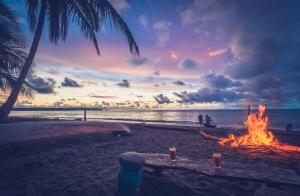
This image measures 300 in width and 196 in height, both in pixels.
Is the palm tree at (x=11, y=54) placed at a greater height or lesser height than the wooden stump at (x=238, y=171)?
greater

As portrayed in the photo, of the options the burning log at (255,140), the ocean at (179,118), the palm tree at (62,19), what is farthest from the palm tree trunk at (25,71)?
the ocean at (179,118)

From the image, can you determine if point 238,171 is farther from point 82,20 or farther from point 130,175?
point 82,20

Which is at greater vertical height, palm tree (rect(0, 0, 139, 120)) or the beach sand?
palm tree (rect(0, 0, 139, 120))

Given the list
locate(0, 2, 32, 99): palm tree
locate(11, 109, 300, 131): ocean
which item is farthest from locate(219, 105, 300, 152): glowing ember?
locate(11, 109, 300, 131): ocean

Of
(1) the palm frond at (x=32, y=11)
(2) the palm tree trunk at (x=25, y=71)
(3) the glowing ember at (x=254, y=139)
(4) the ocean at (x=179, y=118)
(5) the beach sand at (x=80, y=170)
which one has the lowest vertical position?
(4) the ocean at (x=179, y=118)

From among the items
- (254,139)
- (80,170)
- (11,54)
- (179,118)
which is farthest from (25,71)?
(179,118)

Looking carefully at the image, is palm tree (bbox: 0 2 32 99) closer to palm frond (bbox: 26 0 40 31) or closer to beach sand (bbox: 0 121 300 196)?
palm frond (bbox: 26 0 40 31)

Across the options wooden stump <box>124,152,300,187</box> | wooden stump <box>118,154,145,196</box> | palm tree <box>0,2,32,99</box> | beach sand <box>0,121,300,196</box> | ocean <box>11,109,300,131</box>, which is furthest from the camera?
ocean <box>11,109,300,131</box>

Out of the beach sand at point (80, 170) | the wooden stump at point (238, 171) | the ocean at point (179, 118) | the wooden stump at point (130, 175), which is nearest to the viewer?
the wooden stump at point (130, 175)

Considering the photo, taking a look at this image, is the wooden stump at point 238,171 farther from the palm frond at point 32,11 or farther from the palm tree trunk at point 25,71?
the palm frond at point 32,11

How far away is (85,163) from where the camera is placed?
6211 mm

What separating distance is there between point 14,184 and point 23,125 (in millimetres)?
5041

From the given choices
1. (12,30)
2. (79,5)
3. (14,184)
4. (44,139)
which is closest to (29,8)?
(12,30)

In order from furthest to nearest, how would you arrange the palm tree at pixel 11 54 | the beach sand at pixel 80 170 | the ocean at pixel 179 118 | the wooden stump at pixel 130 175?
the ocean at pixel 179 118 → the palm tree at pixel 11 54 → the beach sand at pixel 80 170 → the wooden stump at pixel 130 175
